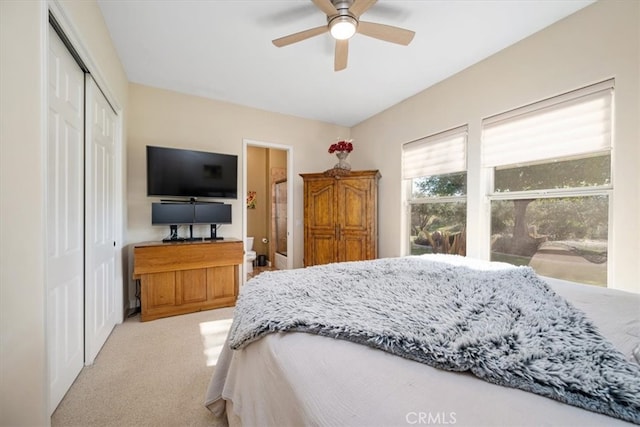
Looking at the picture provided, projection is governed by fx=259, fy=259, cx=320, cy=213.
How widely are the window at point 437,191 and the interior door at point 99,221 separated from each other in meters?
3.26

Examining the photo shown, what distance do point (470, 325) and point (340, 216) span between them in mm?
2917

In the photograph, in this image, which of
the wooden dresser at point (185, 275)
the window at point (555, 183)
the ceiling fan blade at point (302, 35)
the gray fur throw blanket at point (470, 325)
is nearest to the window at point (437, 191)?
the window at point (555, 183)

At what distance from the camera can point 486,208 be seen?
2613 millimetres

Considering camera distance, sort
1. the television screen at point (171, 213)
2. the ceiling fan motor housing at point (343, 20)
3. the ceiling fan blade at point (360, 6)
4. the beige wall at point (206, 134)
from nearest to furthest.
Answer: the ceiling fan blade at point (360, 6) → the ceiling fan motor housing at point (343, 20) → the television screen at point (171, 213) → the beige wall at point (206, 134)

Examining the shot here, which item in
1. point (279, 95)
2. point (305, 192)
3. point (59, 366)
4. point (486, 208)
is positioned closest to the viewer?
point (59, 366)

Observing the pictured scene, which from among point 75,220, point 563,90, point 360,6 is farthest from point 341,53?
point 75,220

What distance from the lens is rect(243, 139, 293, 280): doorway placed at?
5.36 meters

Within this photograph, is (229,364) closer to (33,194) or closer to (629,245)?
(33,194)

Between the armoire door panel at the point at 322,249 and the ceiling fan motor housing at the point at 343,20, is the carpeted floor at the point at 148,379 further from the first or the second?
the ceiling fan motor housing at the point at 343,20

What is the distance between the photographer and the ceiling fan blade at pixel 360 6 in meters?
1.66

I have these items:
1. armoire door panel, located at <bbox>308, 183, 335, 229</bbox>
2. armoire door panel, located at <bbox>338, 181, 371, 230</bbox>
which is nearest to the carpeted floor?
armoire door panel, located at <bbox>308, 183, 335, 229</bbox>

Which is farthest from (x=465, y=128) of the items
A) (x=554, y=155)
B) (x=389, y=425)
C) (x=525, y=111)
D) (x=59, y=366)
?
(x=59, y=366)

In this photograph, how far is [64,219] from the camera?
1.56 meters

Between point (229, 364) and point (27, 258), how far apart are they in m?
1.01
